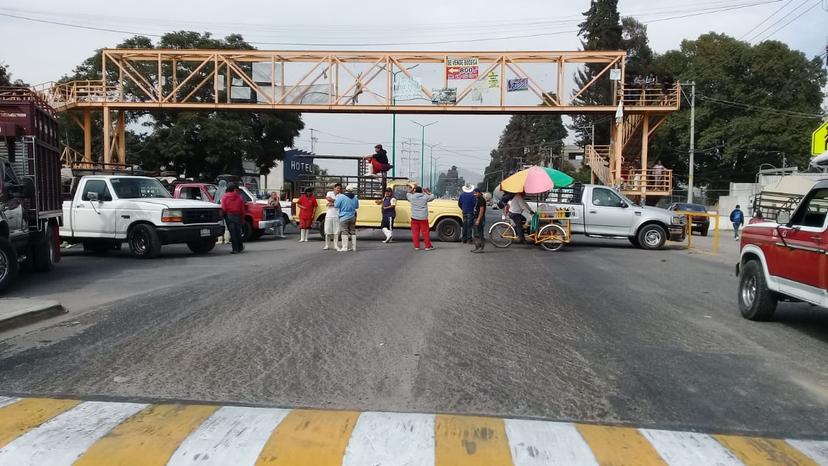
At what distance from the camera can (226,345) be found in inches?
271

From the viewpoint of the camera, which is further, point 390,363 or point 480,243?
point 480,243

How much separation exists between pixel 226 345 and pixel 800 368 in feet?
18.5

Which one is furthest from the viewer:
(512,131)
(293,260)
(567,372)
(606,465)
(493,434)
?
(512,131)

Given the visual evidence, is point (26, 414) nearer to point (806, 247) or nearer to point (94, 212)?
point (806, 247)

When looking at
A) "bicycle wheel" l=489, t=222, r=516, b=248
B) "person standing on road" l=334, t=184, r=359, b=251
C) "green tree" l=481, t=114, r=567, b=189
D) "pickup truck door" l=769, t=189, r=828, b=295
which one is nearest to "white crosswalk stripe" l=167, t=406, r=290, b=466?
"pickup truck door" l=769, t=189, r=828, b=295

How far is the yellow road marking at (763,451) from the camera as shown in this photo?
4220 millimetres

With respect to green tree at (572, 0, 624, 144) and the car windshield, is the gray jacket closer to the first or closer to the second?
the car windshield

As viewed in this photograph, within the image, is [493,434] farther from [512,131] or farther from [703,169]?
[512,131]

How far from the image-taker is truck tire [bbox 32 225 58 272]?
41.3 feet

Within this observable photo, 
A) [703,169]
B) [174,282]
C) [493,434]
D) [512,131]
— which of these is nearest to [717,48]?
[703,169]

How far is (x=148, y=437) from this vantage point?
4.48m

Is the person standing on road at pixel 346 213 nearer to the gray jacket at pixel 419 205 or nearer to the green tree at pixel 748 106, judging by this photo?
the gray jacket at pixel 419 205

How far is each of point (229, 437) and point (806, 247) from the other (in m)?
6.20

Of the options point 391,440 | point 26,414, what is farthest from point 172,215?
point 391,440
